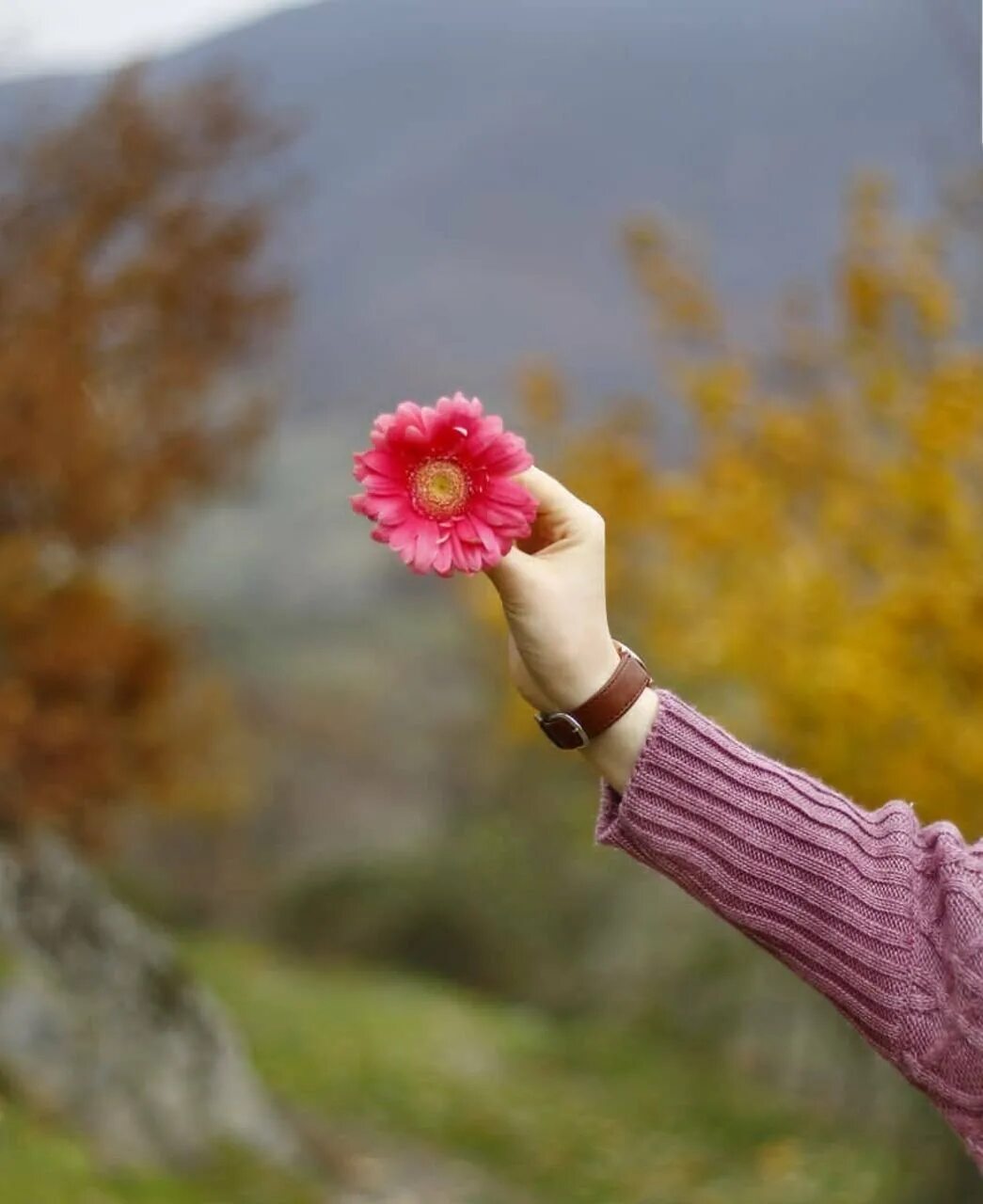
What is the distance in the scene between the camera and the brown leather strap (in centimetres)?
112

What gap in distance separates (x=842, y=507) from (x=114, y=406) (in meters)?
3.27

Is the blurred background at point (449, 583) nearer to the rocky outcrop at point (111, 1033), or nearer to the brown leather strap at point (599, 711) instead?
the rocky outcrop at point (111, 1033)

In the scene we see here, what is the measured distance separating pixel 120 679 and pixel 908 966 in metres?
6.02

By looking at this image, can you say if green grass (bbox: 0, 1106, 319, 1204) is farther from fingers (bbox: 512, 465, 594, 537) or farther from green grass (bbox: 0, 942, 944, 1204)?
fingers (bbox: 512, 465, 594, 537)

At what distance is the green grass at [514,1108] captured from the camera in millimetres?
6414

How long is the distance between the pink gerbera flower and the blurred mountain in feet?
36.4

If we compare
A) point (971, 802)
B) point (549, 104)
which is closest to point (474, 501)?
point (971, 802)

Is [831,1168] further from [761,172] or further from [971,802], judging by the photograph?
[761,172]

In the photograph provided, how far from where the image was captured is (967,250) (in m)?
5.98

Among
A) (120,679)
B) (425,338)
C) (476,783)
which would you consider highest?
(425,338)

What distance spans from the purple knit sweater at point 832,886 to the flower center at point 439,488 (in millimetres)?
210

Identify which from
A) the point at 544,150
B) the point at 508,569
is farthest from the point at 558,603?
the point at 544,150

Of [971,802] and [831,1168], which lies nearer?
[971,802]

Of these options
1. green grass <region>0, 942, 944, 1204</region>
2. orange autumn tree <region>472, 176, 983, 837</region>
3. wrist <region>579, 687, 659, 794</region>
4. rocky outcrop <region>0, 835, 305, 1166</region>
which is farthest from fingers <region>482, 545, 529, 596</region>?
rocky outcrop <region>0, 835, 305, 1166</region>
